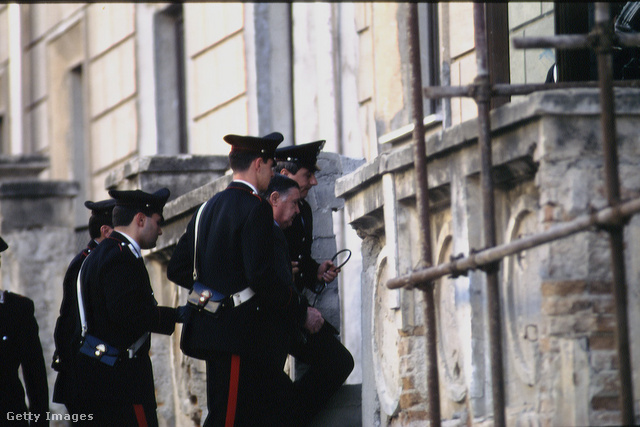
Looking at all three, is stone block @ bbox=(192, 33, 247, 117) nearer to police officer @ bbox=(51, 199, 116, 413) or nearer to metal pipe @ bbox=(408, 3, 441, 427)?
police officer @ bbox=(51, 199, 116, 413)

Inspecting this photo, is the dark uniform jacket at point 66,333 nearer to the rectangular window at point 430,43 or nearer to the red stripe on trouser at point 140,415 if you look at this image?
the red stripe on trouser at point 140,415

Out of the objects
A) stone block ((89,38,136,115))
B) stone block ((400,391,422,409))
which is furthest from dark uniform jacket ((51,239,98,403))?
stone block ((89,38,136,115))

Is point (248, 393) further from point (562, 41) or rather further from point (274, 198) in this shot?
point (562, 41)

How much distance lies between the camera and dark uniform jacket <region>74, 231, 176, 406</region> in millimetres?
6473

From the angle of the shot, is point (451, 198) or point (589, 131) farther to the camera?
point (451, 198)

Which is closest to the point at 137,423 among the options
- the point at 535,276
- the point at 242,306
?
the point at 242,306

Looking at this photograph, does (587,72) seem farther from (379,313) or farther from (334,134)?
(334,134)

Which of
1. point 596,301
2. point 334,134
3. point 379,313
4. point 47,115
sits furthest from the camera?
point 47,115

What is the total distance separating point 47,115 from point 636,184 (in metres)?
13.8

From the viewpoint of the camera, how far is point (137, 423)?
6.55 meters

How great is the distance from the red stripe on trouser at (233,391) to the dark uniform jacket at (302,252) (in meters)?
1.05

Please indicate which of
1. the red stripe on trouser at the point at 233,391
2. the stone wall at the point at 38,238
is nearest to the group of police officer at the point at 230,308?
the red stripe on trouser at the point at 233,391

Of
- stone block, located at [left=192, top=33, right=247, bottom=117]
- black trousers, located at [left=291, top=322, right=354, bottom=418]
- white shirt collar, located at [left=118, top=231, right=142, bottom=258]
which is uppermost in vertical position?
stone block, located at [left=192, top=33, right=247, bottom=117]

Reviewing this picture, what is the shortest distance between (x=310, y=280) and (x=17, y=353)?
1.97 meters
